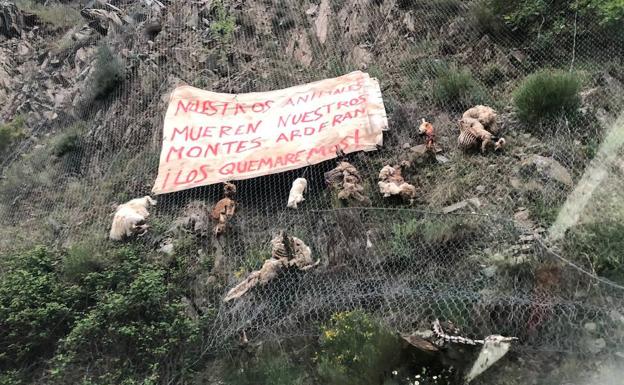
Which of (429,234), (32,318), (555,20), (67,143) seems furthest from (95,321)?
(555,20)

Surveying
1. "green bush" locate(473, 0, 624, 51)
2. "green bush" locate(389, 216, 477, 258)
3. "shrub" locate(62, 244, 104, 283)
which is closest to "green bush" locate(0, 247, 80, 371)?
"shrub" locate(62, 244, 104, 283)

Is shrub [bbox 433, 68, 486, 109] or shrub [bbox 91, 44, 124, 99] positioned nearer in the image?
shrub [bbox 433, 68, 486, 109]

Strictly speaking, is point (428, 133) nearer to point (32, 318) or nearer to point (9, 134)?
point (32, 318)

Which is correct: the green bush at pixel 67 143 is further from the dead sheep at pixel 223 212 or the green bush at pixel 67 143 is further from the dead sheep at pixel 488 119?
the dead sheep at pixel 488 119

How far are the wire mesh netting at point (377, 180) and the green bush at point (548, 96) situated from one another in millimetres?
107

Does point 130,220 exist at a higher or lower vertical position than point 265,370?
higher

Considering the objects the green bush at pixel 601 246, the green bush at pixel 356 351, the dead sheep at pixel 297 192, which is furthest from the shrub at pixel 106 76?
the green bush at pixel 601 246

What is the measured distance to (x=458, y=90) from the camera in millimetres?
5855

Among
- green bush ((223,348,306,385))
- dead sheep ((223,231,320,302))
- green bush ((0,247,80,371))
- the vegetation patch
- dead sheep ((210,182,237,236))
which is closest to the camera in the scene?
green bush ((223,348,306,385))

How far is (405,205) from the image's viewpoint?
16.5 ft

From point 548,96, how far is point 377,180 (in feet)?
5.50

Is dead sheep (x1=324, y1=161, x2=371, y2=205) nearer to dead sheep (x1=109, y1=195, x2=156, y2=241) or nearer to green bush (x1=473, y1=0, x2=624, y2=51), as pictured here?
dead sheep (x1=109, y1=195, x2=156, y2=241)

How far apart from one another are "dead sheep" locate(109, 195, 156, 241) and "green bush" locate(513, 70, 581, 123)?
3.94 m

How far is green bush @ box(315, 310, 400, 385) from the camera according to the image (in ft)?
12.2
